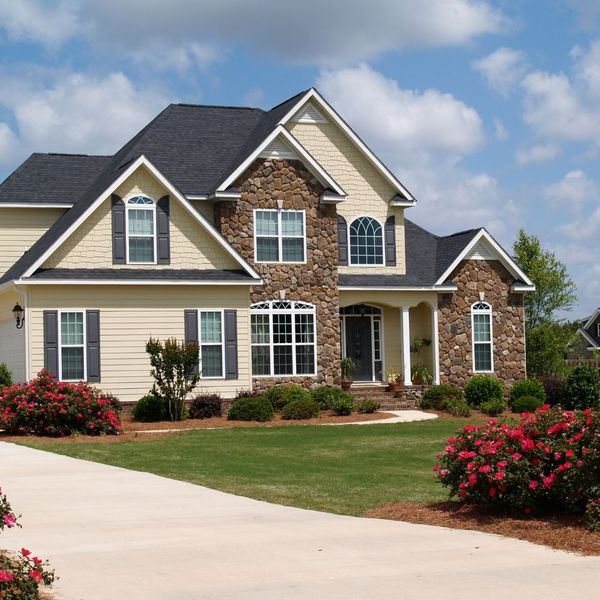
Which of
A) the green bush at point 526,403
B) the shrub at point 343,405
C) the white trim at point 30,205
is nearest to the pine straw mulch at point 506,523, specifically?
the shrub at point 343,405

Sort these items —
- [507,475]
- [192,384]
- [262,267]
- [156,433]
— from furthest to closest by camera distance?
[262,267] < [192,384] < [156,433] < [507,475]

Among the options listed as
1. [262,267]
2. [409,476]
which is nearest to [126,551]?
[409,476]

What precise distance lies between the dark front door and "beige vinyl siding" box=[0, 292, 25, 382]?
1073cm

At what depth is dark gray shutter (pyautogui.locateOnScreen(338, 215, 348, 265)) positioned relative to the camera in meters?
34.0

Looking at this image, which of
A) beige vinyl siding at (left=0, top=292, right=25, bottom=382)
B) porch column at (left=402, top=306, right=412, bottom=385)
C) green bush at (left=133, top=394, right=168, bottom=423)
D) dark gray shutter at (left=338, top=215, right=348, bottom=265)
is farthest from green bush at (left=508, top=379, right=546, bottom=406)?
beige vinyl siding at (left=0, top=292, right=25, bottom=382)

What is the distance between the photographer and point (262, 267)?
31703 millimetres

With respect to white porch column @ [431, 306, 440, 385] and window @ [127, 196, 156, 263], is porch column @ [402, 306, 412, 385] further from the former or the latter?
window @ [127, 196, 156, 263]

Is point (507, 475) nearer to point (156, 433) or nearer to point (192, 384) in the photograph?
point (156, 433)

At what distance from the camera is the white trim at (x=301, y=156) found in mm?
31125

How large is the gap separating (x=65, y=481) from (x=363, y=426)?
11.7 m

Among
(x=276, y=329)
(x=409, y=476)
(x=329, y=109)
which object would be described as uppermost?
(x=329, y=109)

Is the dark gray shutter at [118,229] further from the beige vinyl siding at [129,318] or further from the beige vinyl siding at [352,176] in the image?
the beige vinyl siding at [352,176]

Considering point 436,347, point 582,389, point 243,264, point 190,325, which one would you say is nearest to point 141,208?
point 243,264

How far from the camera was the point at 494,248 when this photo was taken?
117ft
